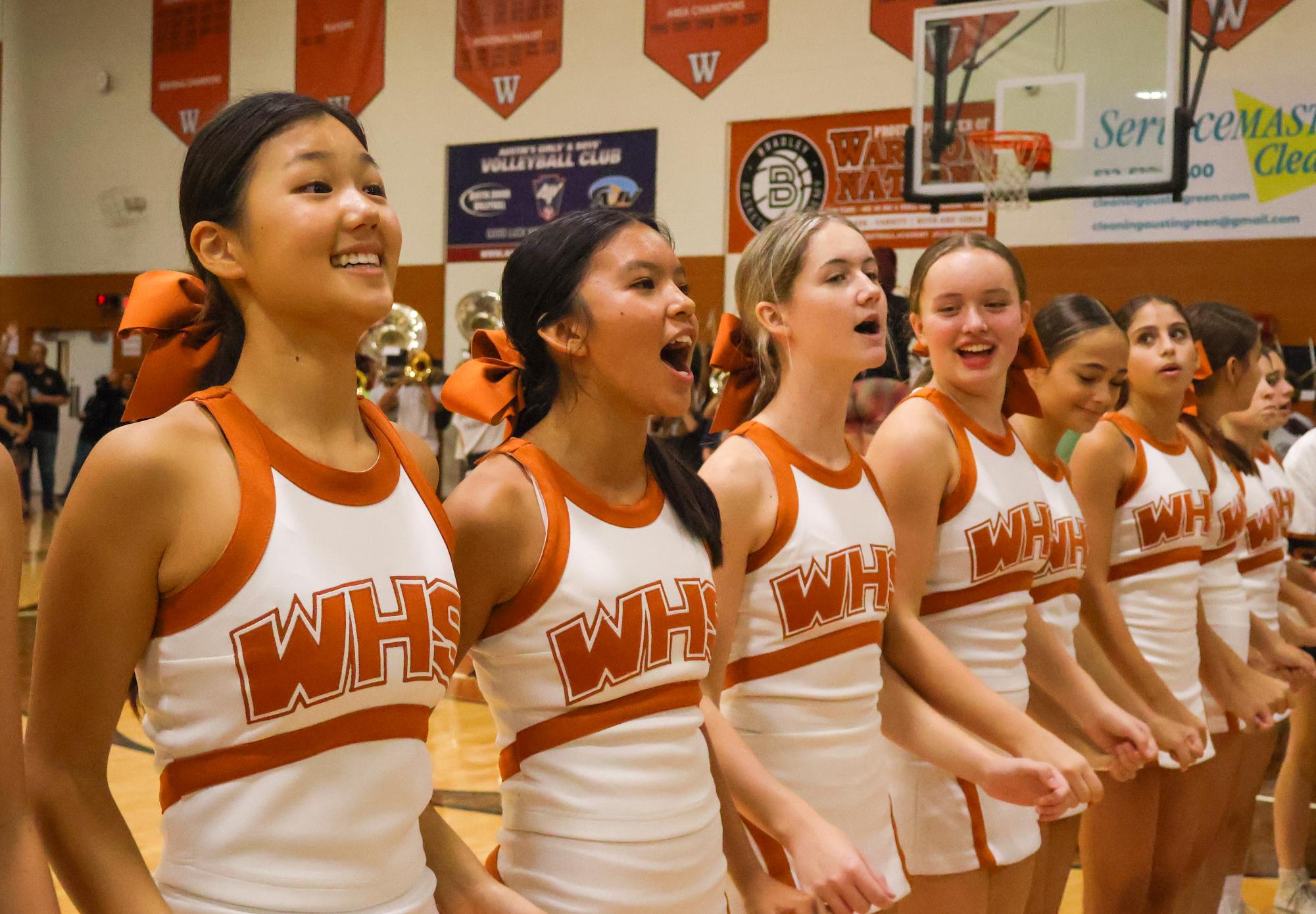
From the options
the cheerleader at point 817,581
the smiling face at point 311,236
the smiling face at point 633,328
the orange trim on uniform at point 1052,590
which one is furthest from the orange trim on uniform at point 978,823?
the smiling face at point 311,236

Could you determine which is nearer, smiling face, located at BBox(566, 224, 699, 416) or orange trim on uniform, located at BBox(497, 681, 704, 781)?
orange trim on uniform, located at BBox(497, 681, 704, 781)

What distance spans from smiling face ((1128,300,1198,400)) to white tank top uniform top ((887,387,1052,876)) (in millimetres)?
1084

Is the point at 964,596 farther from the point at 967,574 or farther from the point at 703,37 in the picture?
the point at 703,37

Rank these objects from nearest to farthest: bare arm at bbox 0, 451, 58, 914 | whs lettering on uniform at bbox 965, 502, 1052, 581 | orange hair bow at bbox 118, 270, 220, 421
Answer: bare arm at bbox 0, 451, 58, 914
orange hair bow at bbox 118, 270, 220, 421
whs lettering on uniform at bbox 965, 502, 1052, 581

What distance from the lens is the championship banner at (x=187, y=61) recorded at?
14.7 m

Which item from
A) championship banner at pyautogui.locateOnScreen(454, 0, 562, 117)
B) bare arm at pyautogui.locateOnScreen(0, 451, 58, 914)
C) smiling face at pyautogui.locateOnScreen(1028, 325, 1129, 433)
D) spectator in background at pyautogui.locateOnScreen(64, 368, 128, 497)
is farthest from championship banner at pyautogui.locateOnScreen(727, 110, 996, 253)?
bare arm at pyautogui.locateOnScreen(0, 451, 58, 914)

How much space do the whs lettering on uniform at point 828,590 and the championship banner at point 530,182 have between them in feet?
33.1

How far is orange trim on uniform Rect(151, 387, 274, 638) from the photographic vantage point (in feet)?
4.41

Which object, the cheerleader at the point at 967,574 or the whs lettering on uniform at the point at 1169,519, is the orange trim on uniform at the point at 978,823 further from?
the whs lettering on uniform at the point at 1169,519

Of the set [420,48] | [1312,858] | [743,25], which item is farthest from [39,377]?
[1312,858]

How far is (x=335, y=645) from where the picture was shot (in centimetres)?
139

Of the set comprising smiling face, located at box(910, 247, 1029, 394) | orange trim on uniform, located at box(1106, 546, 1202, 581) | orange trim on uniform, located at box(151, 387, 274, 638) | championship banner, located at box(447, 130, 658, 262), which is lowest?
orange trim on uniform, located at box(1106, 546, 1202, 581)

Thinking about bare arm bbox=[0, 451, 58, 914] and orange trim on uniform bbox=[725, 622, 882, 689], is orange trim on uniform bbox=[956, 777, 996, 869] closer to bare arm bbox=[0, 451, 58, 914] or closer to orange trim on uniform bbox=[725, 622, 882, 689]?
orange trim on uniform bbox=[725, 622, 882, 689]

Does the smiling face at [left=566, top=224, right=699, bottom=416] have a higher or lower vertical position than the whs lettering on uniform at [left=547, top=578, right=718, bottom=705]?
higher
